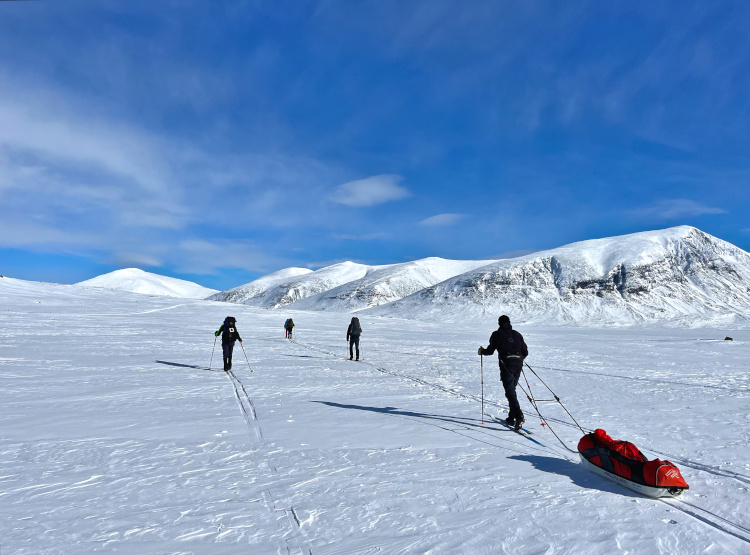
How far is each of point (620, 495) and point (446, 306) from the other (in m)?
131

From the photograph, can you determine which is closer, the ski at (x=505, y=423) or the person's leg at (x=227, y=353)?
the ski at (x=505, y=423)

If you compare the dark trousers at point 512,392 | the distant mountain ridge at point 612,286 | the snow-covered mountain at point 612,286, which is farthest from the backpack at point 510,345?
the snow-covered mountain at point 612,286

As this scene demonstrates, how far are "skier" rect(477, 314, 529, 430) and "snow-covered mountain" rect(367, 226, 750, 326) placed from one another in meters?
113

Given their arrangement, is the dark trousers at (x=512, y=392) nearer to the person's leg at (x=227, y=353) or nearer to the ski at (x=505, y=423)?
the ski at (x=505, y=423)

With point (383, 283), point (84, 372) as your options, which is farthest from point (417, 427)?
point (383, 283)

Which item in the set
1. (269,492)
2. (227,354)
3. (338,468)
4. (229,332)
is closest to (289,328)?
(229,332)

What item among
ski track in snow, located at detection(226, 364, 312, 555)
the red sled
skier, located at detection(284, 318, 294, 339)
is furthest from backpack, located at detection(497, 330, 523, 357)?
skier, located at detection(284, 318, 294, 339)

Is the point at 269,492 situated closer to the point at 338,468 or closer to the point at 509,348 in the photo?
the point at 338,468

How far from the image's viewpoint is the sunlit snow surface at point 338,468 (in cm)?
442

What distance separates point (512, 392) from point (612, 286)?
5537 inches

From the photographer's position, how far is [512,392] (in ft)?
29.8

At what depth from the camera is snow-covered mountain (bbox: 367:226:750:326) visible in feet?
393

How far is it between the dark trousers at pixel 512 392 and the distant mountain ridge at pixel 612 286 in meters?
113

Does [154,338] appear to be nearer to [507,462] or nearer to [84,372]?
[84,372]
